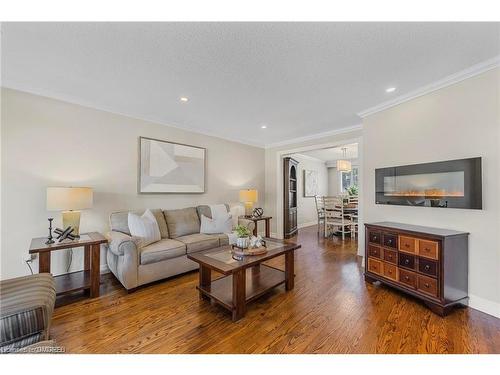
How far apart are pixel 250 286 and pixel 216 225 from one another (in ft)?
4.50

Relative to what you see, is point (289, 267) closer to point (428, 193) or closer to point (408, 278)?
point (408, 278)

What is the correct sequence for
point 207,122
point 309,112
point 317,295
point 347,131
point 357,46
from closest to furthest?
point 357,46, point 317,295, point 309,112, point 207,122, point 347,131

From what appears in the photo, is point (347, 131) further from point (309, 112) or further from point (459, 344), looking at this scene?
point (459, 344)

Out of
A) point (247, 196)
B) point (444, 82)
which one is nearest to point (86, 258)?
point (247, 196)

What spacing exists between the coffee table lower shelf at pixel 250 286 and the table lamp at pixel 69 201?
5.31 ft

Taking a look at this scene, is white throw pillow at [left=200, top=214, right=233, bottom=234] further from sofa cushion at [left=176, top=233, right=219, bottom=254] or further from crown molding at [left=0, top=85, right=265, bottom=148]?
crown molding at [left=0, top=85, right=265, bottom=148]

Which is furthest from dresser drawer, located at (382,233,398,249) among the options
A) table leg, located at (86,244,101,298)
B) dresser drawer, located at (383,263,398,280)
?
A: table leg, located at (86,244,101,298)

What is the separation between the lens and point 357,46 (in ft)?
5.79

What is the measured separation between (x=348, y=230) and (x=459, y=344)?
4.28 m

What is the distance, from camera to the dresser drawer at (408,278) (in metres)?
2.21

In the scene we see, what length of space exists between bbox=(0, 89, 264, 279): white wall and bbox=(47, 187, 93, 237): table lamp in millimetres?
421

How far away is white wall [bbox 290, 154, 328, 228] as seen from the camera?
6844 millimetres

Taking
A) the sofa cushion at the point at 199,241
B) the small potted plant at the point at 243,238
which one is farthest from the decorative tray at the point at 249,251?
the sofa cushion at the point at 199,241
